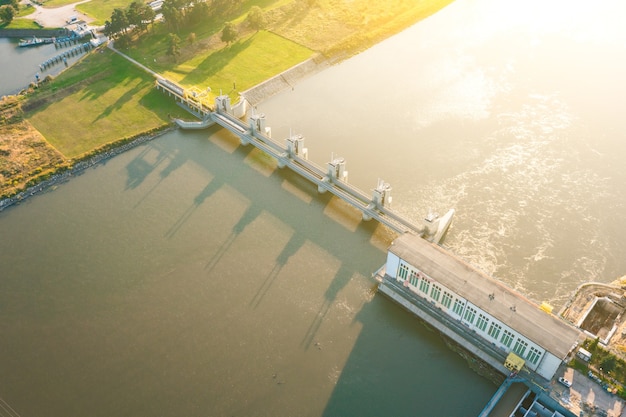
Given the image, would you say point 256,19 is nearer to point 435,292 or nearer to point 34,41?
point 34,41

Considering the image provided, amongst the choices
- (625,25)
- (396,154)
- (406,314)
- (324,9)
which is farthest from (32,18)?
(625,25)

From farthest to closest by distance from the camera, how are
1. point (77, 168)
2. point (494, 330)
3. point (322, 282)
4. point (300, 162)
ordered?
point (77, 168) < point (300, 162) < point (322, 282) < point (494, 330)

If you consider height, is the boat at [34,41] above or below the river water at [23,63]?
above

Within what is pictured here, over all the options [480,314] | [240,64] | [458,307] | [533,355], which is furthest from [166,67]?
[533,355]

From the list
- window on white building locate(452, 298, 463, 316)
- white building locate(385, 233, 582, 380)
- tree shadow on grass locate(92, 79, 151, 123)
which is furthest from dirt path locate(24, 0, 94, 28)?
window on white building locate(452, 298, 463, 316)

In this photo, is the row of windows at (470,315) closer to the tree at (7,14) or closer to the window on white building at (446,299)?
the window on white building at (446,299)

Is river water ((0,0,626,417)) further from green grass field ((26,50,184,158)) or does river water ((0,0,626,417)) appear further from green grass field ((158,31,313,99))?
green grass field ((158,31,313,99))

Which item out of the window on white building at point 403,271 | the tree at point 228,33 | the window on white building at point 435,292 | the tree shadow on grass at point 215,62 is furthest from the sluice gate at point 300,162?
the tree at point 228,33
